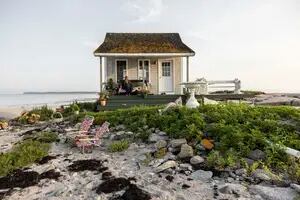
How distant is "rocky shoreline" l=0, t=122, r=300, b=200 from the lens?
6.55 m

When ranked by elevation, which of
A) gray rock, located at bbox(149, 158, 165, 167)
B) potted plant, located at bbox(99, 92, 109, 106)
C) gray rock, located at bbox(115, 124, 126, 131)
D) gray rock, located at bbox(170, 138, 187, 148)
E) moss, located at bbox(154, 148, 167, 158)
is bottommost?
gray rock, located at bbox(149, 158, 165, 167)

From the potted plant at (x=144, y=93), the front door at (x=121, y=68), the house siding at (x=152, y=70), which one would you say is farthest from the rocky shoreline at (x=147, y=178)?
the front door at (x=121, y=68)

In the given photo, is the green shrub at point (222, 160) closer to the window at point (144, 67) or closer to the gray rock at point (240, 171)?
the gray rock at point (240, 171)

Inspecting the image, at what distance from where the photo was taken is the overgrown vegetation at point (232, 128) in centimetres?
799

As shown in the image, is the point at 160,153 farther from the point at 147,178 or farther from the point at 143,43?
the point at 143,43

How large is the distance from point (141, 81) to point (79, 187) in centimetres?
1499

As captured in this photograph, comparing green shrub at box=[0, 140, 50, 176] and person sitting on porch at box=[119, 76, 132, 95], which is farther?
person sitting on porch at box=[119, 76, 132, 95]

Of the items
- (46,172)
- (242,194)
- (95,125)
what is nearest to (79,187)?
(46,172)

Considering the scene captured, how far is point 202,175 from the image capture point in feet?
24.3

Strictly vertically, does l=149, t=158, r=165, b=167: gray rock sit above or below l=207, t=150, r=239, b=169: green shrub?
below

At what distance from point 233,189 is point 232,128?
9.15 feet

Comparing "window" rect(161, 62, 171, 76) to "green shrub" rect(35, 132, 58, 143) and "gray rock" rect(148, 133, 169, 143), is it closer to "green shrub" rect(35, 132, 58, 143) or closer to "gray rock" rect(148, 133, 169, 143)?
"green shrub" rect(35, 132, 58, 143)

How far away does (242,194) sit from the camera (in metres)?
6.43

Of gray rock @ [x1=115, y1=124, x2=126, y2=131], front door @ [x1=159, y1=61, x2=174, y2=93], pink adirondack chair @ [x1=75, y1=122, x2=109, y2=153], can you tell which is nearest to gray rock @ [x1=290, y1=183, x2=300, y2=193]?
pink adirondack chair @ [x1=75, y1=122, x2=109, y2=153]
